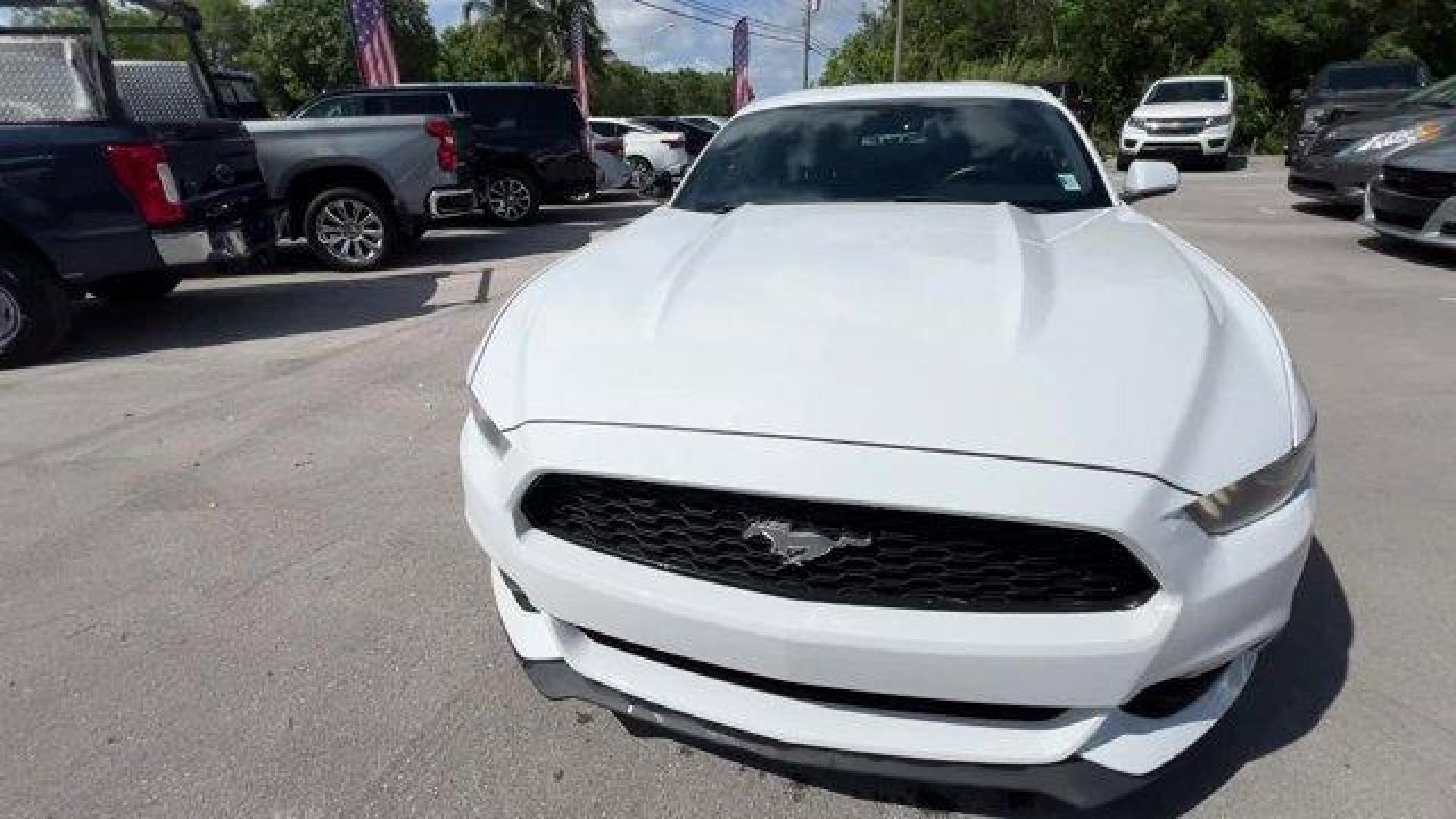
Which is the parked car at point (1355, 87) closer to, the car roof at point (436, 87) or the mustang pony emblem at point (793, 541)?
the car roof at point (436, 87)

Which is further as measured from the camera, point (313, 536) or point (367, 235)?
point (367, 235)

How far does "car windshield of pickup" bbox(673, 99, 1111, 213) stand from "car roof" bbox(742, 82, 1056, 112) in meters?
0.06

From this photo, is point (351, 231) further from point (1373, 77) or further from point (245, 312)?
point (1373, 77)

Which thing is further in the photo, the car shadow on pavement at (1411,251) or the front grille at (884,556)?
the car shadow on pavement at (1411,251)

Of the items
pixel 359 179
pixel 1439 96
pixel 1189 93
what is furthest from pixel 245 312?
pixel 1189 93

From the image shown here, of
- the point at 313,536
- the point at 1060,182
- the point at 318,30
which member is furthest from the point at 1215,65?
the point at 318,30

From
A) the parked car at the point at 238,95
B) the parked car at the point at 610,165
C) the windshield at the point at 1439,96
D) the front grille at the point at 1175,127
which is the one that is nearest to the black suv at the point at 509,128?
the parked car at the point at 610,165

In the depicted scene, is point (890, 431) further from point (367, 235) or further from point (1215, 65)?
point (1215, 65)

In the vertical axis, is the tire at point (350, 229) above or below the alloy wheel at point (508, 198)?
above

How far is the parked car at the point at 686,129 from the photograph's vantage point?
18875mm

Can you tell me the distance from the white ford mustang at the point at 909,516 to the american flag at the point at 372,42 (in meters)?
15.4

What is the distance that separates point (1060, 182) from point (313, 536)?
9.74 ft

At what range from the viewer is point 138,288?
7461 millimetres

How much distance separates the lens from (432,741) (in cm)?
219
